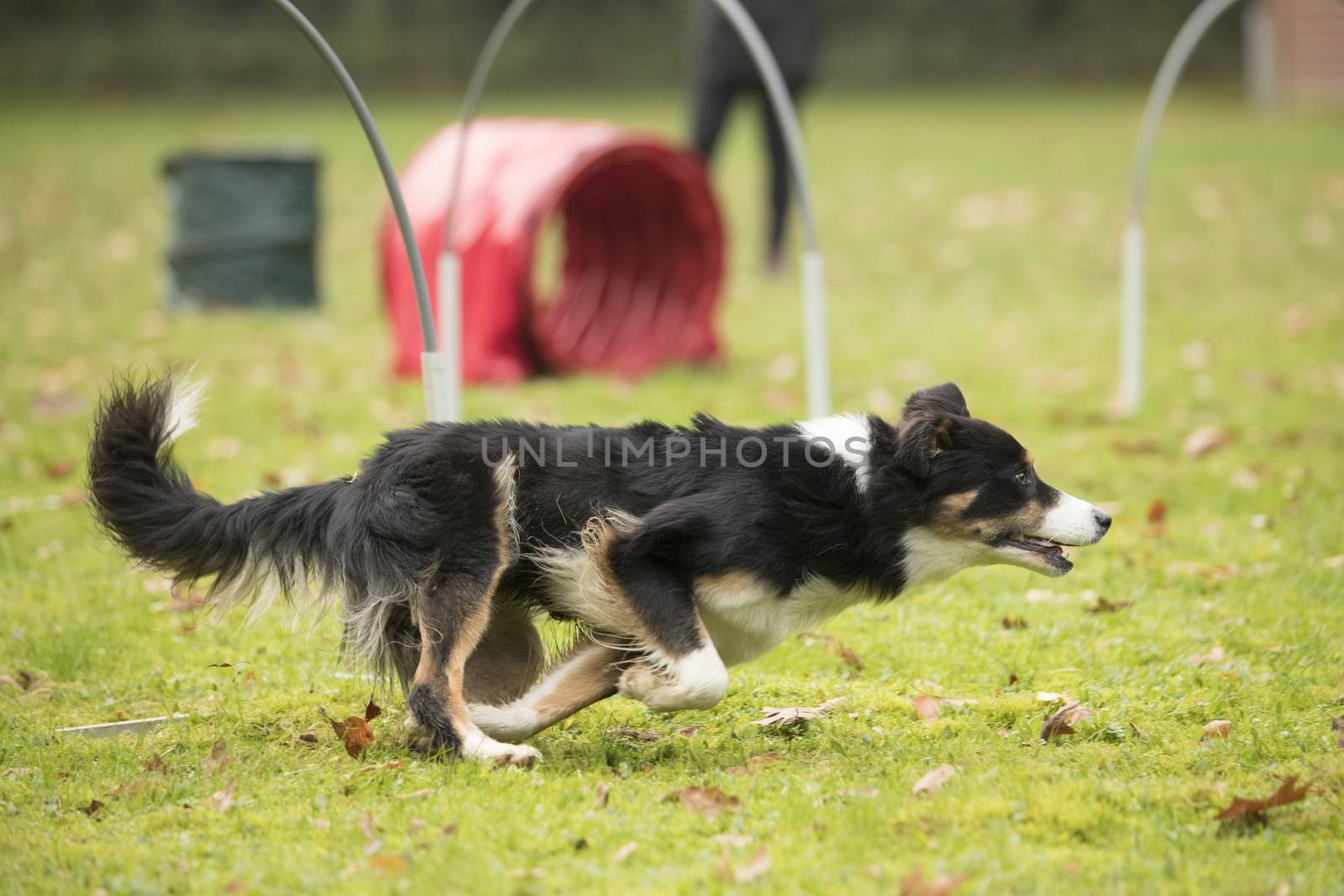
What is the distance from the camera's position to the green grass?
316 cm

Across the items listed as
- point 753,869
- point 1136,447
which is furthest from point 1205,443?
point 753,869

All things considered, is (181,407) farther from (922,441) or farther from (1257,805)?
(1257,805)

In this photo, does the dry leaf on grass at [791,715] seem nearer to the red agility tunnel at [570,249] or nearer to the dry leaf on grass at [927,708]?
the dry leaf on grass at [927,708]

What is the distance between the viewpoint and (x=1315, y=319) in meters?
10.7

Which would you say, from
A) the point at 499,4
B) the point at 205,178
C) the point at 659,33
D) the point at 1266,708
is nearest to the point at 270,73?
the point at 499,4

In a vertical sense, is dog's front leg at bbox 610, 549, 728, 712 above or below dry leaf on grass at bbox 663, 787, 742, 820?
above

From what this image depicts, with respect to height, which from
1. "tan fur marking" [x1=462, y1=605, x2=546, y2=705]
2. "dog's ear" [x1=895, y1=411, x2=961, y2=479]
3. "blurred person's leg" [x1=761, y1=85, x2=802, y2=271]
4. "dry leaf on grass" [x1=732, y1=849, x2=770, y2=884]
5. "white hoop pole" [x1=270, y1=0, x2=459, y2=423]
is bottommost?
"dry leaf on grass" [x1=732, y1=849, x2=770, y2=884]

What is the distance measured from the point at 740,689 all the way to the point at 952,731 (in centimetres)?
74

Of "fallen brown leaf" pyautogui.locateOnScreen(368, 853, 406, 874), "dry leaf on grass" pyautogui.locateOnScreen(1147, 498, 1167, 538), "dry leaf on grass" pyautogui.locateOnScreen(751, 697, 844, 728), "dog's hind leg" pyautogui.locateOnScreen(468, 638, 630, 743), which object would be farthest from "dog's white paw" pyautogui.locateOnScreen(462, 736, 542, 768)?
"dry leaf on grass" pyautogui.locateOnScreen(1147, 498, 1167, 538)

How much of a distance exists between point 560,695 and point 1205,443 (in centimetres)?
484

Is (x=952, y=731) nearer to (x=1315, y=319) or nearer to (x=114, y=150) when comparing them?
(x=1315, y=319)

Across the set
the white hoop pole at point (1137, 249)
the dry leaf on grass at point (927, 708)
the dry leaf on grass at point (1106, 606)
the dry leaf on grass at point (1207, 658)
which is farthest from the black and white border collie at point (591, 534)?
the white hoop pole at point (1137, 249)

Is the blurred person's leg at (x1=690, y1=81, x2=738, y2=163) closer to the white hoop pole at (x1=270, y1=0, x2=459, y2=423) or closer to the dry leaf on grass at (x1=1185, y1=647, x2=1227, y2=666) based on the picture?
the white hoop pole at (x1=270, y1=0, x2=459, y2=423)

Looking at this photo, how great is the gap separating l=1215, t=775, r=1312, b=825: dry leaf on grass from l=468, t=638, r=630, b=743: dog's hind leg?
159 cm
